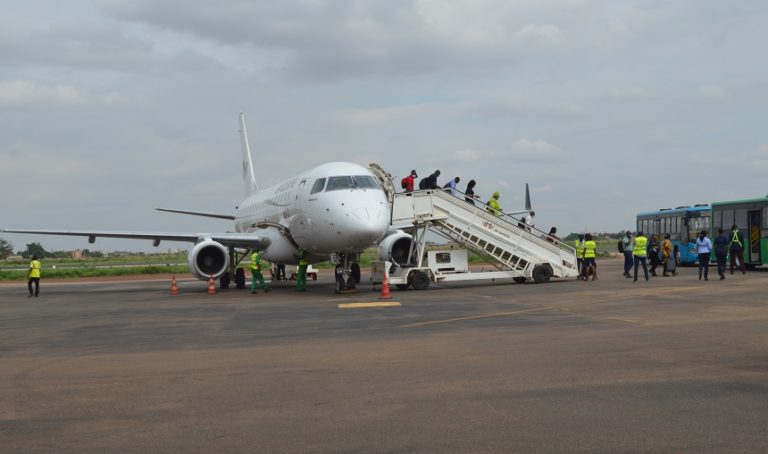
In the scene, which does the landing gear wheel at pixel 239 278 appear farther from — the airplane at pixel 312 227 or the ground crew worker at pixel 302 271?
the ground crew worker at pixel 302 271

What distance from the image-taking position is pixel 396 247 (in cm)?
2709

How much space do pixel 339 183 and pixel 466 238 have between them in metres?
5.54

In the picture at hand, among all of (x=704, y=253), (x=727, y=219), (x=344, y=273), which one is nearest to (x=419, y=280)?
(x=344, y=273)

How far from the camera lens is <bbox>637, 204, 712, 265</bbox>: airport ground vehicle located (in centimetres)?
3791

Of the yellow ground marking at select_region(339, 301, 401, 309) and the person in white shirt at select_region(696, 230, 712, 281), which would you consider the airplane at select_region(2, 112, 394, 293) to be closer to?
the yellow ground marking at select_region(339, 301, 401, 309)

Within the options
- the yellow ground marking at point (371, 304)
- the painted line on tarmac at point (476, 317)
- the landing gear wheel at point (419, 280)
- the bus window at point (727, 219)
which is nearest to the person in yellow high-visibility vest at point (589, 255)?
the landing gear wheel at point (419, 280)

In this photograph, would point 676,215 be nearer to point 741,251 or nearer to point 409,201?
point 741,251

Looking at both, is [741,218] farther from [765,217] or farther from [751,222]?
[765,217]

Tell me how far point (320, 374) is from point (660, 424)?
152 inches

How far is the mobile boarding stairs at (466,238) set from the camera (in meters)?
25.7

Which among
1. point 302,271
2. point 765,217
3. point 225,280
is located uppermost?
point 765,217

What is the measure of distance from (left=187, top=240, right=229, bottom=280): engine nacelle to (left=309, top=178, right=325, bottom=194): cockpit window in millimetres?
5395

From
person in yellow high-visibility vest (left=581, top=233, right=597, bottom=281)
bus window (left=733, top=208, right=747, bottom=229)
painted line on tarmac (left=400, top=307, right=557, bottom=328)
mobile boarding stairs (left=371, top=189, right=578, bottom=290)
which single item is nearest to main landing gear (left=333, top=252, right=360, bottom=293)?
mobile boarding stairs (left=371, top=189, right=578, bottom=290)

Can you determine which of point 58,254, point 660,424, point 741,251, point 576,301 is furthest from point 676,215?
point 58,254
